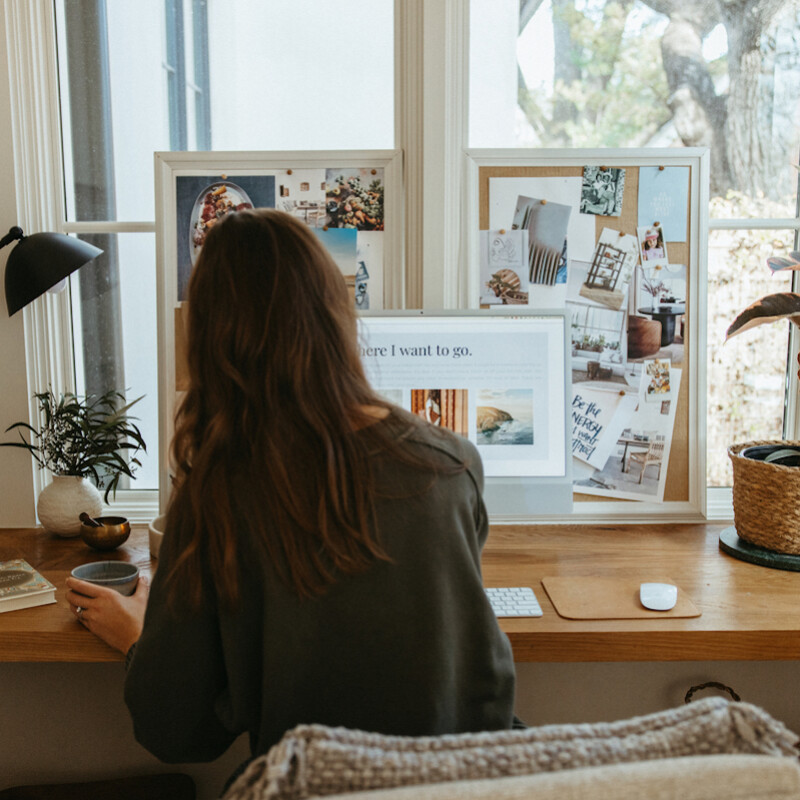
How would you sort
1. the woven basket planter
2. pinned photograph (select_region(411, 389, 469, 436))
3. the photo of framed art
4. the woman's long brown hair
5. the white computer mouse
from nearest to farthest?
1. the woman's long brown hair
2. the white computer mouse
3. the woven basket planter
4. pinned photograph (select_region(411, 389, 469, 436))
5. the photo of framed art

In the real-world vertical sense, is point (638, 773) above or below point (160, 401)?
below

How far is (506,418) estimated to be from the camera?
144cm

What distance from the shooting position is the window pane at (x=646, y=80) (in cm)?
169

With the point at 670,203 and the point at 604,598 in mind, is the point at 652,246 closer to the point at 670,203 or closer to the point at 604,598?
the point at 670,203

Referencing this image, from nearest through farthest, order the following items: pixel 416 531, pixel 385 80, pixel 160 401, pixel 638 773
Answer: pixel 638 773
pixel 416 531
pixel 160 401
pixel 385 80

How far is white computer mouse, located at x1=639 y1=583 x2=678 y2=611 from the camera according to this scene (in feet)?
3.82

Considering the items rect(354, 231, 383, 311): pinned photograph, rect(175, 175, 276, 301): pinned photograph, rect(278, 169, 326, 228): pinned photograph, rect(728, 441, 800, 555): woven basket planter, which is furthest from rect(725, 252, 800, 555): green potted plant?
rect(175, 175, 276, 301): pinned photograph

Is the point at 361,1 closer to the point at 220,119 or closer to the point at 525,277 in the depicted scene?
the point at 220,119

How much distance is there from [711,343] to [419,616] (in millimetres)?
1280

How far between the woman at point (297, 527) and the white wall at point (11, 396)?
38.5 inches

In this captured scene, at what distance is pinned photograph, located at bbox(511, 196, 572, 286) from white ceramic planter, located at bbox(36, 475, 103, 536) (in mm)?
1049

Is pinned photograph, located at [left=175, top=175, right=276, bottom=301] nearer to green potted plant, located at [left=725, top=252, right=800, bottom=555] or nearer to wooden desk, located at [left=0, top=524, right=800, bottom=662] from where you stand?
wooden desk, located at [left=0, top=524, right=800, bottom=662]

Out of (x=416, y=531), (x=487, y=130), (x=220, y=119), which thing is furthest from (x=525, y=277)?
(x=416, y=531)

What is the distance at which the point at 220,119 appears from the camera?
1716mm
